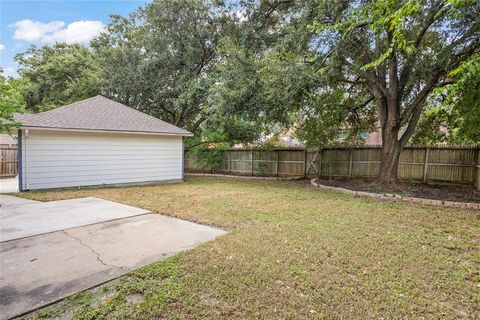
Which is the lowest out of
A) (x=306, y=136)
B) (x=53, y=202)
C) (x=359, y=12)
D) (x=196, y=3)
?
(x=53, y=202)

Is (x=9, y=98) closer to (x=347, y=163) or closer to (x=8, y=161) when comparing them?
(x=8, y=161)

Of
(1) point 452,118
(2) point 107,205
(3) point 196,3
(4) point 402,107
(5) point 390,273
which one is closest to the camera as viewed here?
(5) point 390,273

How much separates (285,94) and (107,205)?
19.2 ft

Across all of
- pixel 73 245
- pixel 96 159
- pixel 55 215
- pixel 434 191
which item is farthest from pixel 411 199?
pixel 96 159

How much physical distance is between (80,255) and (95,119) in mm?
7631

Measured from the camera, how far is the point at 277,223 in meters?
4.89

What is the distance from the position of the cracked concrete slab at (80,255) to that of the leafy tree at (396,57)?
597 centimetres

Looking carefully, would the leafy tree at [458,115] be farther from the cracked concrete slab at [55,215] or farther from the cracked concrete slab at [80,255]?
the cracked concrete slab at [55,215]

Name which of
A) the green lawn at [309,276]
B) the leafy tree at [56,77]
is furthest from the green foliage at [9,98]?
the leafy tree at [56,77]

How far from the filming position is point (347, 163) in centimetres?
1154

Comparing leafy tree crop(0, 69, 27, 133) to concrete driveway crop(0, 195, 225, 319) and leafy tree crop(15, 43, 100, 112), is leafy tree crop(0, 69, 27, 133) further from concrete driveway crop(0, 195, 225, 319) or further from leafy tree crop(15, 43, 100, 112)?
leafy tree crop(15, 43, 100, 112)

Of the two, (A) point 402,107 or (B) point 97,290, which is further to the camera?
(A) point 402,107

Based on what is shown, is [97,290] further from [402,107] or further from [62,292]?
[402,107]

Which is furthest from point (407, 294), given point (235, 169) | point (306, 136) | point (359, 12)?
point (235, 169)
